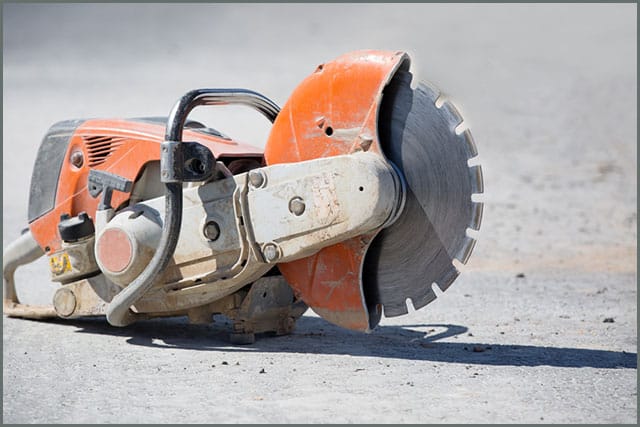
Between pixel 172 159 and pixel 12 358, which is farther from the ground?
pixel 172 159

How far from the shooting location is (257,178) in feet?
20.0

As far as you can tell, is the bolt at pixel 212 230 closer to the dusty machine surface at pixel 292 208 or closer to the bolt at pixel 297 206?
the dusty machine surface at pixel 292 208

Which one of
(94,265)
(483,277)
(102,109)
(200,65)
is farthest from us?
(200,65)

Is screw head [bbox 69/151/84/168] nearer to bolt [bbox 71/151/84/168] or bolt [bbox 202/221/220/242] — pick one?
bolt [bbox 71/151/84/168]

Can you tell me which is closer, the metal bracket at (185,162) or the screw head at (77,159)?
the metal bracket at (185,162)

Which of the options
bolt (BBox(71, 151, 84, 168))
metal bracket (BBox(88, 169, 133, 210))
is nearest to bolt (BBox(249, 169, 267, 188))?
metal bracket (BBox(88, 169, 133, 210))

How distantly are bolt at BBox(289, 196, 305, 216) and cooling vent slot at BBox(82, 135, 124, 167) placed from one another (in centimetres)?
138

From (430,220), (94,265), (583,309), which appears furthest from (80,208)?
(583,309)

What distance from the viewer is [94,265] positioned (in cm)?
687

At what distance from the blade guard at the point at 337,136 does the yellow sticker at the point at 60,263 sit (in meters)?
1.52

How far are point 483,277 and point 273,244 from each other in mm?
3572

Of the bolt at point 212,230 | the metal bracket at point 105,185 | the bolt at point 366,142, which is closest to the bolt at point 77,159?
the metal bracket at point 105,185

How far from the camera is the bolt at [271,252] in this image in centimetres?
605

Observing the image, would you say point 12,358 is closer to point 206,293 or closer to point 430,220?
point 206,293
